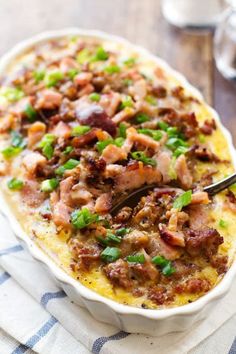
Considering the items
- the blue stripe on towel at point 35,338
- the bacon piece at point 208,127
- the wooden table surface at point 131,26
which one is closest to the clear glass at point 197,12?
the wooden table surface at point 131,26

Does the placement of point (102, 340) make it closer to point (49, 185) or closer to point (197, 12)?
point (49, 185)

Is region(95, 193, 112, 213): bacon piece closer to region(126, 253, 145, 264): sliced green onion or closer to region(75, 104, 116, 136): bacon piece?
region(126, 253, 145, 264): sliced green onion

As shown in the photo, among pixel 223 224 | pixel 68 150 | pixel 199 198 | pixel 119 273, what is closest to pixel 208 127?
pixel 199 198

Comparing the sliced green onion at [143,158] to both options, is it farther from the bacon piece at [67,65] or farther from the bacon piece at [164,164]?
the bacon piece at [67,65]

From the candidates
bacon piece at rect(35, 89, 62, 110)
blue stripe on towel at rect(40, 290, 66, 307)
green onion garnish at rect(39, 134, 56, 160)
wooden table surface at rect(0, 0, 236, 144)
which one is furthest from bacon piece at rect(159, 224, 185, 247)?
wooden table surface at rect(0, 0, 236, 144)

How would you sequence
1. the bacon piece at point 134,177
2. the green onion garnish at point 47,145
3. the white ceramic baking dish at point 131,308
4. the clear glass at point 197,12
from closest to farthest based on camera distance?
the white ceramic baking dish at point 131,308
the bacon piece at point 134,177
the green onion garnish at point 47,145
the clear glass at point 197,12

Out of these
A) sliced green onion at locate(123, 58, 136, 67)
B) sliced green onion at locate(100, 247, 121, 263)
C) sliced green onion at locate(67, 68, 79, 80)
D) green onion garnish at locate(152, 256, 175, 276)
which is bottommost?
green onion garnish at locate(152, 256, 175, 276)
